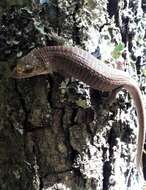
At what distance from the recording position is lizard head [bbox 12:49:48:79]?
155 cm

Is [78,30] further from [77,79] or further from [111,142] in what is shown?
[111,142]

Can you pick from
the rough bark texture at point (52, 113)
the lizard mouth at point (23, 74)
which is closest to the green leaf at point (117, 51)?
the rough bark texture at point (52, 113)

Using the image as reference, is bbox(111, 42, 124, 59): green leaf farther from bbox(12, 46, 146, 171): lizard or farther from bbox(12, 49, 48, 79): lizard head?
bbox(12, 49, 48, 79): lizard head

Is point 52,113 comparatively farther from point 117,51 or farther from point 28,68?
point 117,51

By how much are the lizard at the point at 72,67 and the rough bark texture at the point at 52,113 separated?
0.05 meters

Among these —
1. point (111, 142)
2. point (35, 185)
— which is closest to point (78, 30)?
point (111, 142)

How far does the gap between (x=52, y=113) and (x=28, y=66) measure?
8.2 inches

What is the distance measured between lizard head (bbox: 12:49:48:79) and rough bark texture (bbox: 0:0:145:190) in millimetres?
59

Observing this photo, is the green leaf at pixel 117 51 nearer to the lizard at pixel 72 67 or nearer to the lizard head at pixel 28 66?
the lizard at pixel 72 67

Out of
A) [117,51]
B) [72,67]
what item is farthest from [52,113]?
[117,51]

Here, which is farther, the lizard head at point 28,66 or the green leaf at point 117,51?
the green leaf at point 117,51

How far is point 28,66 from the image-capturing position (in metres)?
1.55

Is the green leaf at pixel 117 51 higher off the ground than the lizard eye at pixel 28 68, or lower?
higher

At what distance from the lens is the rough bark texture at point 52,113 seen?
1.63 m
